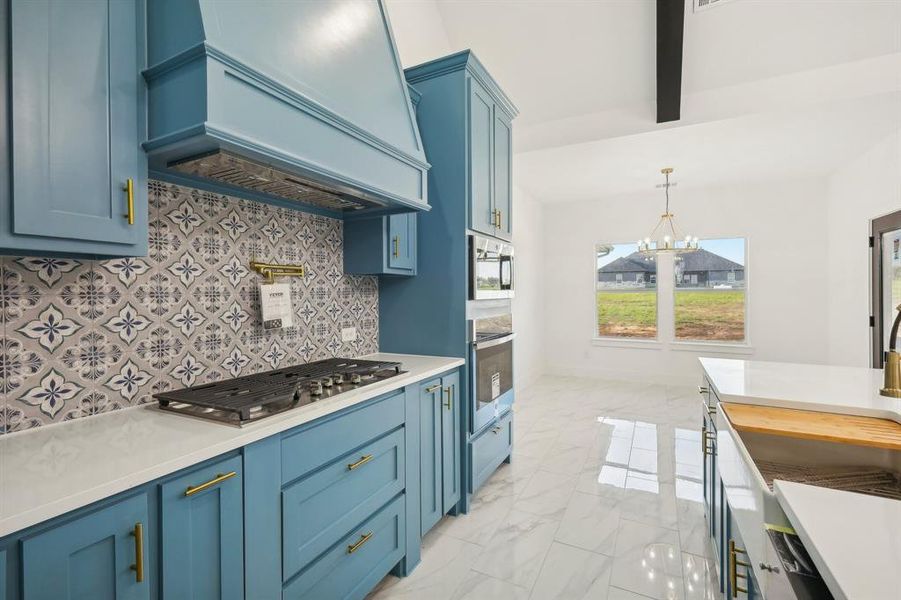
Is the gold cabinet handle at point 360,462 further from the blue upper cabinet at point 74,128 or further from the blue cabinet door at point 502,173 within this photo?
the blue cabinet door at point 502,173

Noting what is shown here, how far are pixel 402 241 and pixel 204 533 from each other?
1695mm

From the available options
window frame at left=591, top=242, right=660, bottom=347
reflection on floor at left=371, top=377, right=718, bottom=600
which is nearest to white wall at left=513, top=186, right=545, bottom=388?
window frame at left=591, top=242, right=660, bottom=347

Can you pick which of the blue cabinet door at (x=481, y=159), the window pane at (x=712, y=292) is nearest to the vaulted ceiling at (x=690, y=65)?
the blue cabinet door at (x=481, y=159)

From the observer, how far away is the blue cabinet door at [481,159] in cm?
246

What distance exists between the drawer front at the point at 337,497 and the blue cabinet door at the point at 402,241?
0.98m

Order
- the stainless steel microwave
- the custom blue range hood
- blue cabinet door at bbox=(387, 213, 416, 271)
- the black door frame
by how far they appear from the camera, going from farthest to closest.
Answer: the black door frame
the stainless steel microwave
blue cabinet door at bbox=(387, 213, 416, 271)
the custom blue range hood

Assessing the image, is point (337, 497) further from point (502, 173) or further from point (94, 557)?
point (502, 173)

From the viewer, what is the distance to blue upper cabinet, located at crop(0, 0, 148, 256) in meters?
0.98

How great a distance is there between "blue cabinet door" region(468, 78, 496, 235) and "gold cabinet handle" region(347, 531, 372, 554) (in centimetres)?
164

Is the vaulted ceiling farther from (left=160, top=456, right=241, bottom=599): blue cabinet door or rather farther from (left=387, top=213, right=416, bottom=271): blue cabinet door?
(left=160, top=456, right=241, bottom=599): blue cabinet door

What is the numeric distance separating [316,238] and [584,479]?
237cm

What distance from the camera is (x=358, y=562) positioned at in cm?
163

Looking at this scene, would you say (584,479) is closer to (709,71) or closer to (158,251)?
(158,251)

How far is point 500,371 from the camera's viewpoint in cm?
286
